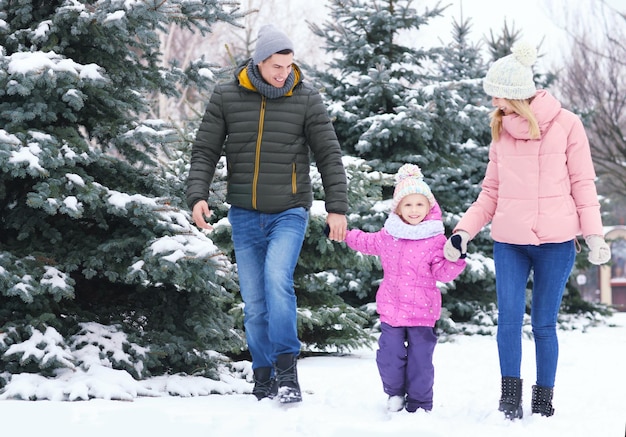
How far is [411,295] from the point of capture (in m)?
4.69

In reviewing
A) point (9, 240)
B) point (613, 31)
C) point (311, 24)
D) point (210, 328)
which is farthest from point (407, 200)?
point (613, 31)

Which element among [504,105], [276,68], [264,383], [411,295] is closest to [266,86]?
[276,68]

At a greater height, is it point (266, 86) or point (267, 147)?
point (266, 86)

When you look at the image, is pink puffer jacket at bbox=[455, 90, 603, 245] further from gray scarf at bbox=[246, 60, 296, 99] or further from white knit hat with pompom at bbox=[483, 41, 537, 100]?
gray scarf at bbox=[246, 60, 296, 99]

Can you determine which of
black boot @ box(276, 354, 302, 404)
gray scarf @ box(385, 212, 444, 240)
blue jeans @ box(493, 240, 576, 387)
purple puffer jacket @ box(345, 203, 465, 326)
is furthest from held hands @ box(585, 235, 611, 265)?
black boot @ box(276, 354, 302, 404)

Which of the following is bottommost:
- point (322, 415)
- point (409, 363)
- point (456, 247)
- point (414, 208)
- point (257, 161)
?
point (322, 415)

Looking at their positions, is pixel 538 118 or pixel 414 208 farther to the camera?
pixel 414 208

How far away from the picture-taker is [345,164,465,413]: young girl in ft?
15.4

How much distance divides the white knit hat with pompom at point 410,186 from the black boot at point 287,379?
110 centimetres

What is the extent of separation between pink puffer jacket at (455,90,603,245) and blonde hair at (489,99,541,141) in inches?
1.3

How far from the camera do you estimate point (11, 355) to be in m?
5.14

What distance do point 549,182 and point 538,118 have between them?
1.18 feet

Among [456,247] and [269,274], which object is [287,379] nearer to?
[269,274]

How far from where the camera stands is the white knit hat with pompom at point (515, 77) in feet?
14.8
